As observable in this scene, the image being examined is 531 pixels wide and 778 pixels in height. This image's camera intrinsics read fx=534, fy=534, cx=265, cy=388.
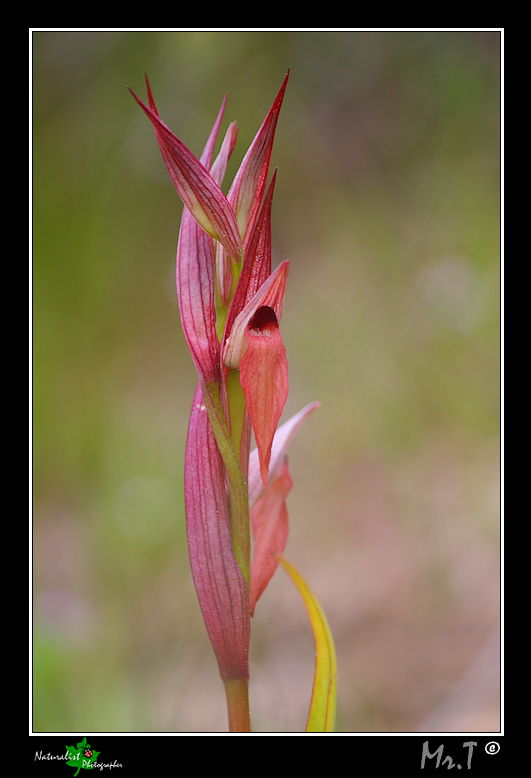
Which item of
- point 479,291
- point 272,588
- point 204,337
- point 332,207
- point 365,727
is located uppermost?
point 332,207

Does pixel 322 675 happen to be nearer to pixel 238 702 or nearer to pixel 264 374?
pixel 238 702

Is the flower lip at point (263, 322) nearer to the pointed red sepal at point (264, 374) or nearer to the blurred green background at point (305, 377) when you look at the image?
the pointed red sepal at point (264, 374)

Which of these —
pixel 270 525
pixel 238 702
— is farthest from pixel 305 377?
pixel 238 702

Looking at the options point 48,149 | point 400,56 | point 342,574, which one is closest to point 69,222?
point 48,149

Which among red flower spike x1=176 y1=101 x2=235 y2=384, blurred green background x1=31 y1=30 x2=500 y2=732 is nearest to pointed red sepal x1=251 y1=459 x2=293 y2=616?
red flower spike x1=176 y1=101 x2=235 y2=384

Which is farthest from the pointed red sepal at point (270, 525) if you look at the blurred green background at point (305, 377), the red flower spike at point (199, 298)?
the blurred green background at point (305, 377)

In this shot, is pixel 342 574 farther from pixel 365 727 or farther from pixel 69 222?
pixel 69 222
